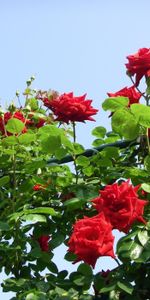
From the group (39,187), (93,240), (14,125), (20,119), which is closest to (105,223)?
(93,240)

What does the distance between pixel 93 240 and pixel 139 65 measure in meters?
0.88

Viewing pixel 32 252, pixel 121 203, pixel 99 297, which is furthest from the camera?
pixel 32 252

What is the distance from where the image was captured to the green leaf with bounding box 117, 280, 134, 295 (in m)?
1.95

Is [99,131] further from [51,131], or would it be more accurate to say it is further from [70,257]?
[70,257]

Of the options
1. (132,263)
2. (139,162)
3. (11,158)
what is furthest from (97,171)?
(132,263)

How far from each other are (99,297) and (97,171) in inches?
24.1

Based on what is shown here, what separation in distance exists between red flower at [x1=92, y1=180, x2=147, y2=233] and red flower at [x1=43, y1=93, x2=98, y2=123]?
687mm

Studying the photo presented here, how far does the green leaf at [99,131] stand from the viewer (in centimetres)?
263

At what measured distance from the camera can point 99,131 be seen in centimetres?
264

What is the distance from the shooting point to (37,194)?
262 centimetres

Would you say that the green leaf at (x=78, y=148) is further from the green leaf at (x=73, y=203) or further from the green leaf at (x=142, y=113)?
the green leaf at (x=142, y=113)

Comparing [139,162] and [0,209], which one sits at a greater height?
[139,162]

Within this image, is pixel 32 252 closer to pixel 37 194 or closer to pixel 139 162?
pixel 37 194

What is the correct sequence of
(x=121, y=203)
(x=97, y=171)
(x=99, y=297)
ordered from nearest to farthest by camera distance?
1. (x=121, y=203)
2. (x=99, y=297)
3. (x=97, y=171)
